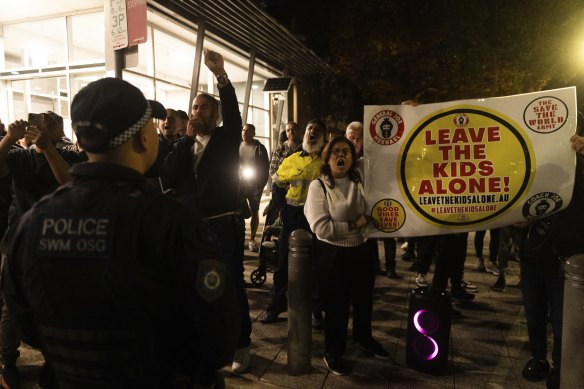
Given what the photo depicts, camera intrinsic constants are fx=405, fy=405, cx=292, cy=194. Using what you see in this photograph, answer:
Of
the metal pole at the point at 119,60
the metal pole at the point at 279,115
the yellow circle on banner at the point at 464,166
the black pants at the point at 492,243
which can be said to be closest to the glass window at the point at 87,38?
the metal pole at the point at 119,60

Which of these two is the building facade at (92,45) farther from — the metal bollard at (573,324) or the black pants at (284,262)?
the metal bollard at (573,324)

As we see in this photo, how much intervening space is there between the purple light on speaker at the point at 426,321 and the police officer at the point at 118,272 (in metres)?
2.41

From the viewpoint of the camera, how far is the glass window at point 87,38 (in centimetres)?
812

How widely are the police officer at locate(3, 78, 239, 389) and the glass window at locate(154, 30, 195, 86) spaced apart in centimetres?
836

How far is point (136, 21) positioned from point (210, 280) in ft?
11.6

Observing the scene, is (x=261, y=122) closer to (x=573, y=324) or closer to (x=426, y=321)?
(x=426, y=321)

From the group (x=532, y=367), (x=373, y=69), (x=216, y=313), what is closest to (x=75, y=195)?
(x=216, y=313)

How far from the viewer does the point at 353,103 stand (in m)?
16.9

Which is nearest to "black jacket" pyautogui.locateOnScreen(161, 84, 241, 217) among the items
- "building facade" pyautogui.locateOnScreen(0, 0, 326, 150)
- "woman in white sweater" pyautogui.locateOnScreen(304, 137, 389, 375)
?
"woman in white sweater" pyautogui.locateOnScreen(304, 137, 389, 375)

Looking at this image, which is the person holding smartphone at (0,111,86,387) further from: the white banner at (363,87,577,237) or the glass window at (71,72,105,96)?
the glass window at (71,72,105,96)

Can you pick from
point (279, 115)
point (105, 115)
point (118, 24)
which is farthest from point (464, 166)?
point (279, 115)

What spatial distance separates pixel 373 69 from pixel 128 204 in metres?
→ 15.7

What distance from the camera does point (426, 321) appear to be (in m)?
3.29

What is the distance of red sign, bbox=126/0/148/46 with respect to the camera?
12.6 feet
